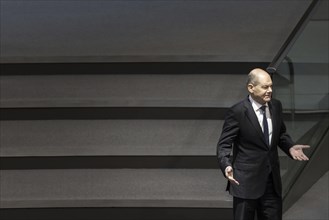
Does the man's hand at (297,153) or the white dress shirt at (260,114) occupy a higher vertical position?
the white dress shirt at (260,114)

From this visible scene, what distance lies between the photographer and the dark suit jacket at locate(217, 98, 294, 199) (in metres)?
2.88

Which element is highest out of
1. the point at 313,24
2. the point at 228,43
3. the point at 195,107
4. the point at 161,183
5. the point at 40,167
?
the point at 313,24

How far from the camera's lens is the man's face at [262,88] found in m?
2.83

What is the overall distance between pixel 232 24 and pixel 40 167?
2.78 m

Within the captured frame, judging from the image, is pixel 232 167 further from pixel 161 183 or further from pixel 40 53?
pixel 40 53

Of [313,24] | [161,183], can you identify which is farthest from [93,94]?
[313,24]

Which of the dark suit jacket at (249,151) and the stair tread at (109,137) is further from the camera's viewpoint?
the stair tread at (109,137)

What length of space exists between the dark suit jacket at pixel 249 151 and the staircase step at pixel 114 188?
1.25 m

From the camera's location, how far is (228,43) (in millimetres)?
5258

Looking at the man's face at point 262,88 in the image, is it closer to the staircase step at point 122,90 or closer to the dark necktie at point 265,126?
the dark necktie at point 265,126

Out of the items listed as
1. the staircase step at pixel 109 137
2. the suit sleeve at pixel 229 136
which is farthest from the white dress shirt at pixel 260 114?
the staircase step at pixel 109 137

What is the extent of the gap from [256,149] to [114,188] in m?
1.72

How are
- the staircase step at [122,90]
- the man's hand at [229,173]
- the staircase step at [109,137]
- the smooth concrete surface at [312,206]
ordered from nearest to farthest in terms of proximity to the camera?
the man's hand at [229,173] → the smooth concrete surface at [312,206] → the staircase step at [109,137] → the staircase step at [122,90]

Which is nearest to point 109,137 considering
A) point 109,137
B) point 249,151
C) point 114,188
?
point 109,137
